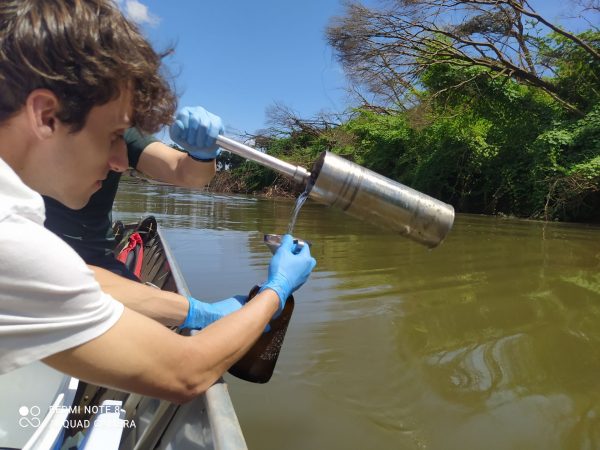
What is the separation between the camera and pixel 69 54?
949 mm

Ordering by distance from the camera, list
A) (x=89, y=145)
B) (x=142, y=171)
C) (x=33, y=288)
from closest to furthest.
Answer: (x=33, y=288), (x=89, y=145), (x=142, y=171)

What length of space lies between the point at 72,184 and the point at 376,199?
106 cm

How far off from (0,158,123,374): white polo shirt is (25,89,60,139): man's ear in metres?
0.23

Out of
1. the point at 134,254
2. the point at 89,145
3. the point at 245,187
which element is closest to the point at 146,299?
the point at 89,145

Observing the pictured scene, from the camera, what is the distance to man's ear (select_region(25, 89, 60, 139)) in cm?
94

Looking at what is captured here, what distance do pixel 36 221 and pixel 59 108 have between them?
299mm

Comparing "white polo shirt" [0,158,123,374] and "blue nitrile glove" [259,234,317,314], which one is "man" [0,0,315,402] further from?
"blue nitrile glove" [259,234,317,314]

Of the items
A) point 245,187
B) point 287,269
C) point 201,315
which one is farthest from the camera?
point 245,187

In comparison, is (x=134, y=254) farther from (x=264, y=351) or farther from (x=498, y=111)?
(x=498, y=111)

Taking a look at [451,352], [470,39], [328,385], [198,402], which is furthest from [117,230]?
[470,39]

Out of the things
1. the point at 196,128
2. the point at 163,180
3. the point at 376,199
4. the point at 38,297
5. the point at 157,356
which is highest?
the point at 196,128

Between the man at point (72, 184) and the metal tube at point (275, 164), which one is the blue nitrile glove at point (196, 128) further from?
the man at point (72, 184)

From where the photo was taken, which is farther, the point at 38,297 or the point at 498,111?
the point at 498,111

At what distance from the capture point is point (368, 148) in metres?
20.4
